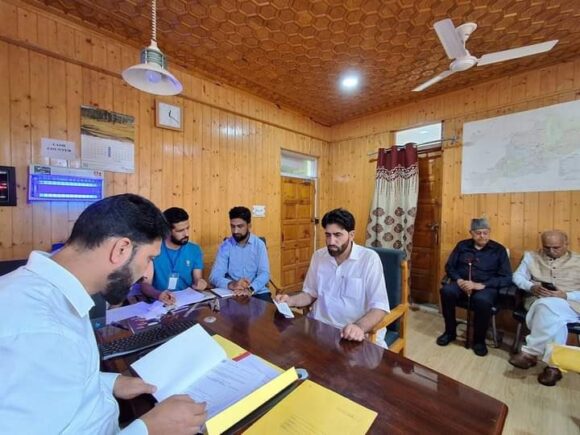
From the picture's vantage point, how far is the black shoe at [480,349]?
241 centimetres

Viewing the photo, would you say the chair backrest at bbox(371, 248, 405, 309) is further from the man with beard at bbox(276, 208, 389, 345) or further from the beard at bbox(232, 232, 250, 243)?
the beard at bbox(232, 232, 250, 243)

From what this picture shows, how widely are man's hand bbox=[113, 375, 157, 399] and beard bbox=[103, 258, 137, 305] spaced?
24 centimetres

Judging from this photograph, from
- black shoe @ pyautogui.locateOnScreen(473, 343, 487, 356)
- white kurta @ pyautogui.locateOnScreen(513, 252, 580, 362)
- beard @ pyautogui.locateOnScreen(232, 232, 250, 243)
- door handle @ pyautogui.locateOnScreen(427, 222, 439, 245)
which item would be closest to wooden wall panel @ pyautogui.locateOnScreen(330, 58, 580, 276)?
door handle @ pyautogui.locateOnScreen(427, 222, 439, 245)

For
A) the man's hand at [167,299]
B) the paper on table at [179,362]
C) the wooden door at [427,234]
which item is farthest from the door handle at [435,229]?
the paper on table at [179,362]

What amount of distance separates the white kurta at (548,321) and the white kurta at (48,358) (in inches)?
109

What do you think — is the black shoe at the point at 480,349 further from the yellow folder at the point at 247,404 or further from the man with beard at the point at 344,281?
the yellow folder at the point at 247,404

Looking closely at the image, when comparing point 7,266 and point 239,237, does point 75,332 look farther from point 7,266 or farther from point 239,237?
point 239,237

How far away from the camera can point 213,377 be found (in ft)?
2.68

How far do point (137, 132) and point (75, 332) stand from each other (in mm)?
2452

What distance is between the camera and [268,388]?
73 cm

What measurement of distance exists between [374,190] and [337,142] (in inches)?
42.1

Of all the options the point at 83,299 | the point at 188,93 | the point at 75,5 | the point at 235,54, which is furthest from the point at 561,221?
the point at 75,5

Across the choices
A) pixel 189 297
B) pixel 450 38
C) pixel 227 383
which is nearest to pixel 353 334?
pixel 227 383

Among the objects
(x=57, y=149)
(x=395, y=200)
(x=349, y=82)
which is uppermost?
(x=349, y=82)
